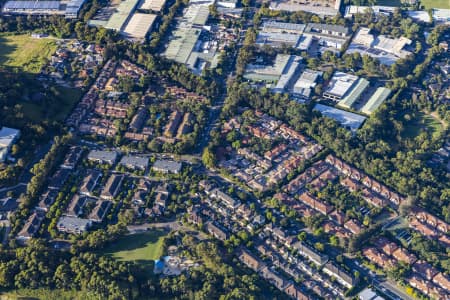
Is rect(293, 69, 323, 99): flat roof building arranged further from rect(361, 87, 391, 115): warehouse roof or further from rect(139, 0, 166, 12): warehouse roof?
rect(139, 0, 166, 12): warehouse roof

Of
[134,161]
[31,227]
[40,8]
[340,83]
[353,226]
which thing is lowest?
[31,227]

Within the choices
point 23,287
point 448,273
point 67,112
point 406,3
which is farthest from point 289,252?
point 406,3

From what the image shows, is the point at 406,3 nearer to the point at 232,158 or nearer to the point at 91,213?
the point at 232,158

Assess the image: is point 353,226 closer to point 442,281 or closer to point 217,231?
point 442,281

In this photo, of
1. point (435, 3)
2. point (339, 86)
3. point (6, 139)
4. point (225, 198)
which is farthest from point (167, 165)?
point (435, 3)

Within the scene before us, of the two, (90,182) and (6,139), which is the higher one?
(6,139)

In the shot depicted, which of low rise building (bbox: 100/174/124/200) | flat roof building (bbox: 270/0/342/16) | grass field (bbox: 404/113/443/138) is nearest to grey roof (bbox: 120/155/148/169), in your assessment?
low rise building (bbox: 100/174/124/200)
